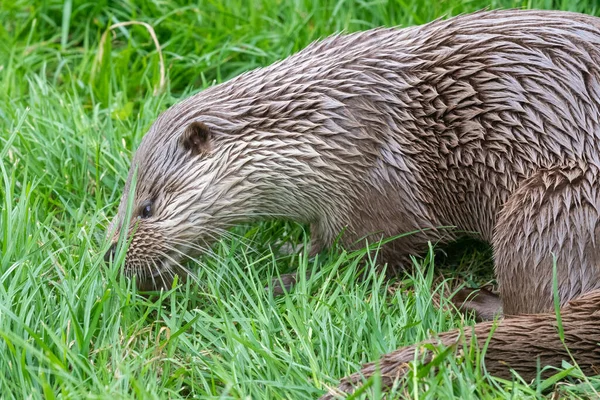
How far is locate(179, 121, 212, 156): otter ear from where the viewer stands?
317 centimetres

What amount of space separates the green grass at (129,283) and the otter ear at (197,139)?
1.11 feet

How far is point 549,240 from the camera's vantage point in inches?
113

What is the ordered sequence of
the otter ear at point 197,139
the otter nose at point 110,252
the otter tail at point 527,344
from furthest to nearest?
the otter ear at point 197,139
the otter nose at point 110,252
the otter tail at point 527,344

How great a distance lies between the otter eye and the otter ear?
0.74 ft

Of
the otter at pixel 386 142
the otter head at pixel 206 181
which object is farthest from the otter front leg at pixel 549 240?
the otter head at pixel 206 181

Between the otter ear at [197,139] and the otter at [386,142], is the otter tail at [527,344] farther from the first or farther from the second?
the otter ear at [197,139]

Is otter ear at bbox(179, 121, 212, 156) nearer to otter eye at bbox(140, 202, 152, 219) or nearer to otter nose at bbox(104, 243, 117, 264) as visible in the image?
otter eye at bbox(140, 202, 152, 219)

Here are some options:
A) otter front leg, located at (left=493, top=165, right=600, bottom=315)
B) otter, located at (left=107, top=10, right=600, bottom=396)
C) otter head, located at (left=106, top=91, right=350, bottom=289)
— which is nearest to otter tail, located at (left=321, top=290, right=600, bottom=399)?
otter front leg, located at (left=493, top=165, right=600, bottom=315)

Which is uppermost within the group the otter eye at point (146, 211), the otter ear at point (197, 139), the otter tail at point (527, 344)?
the otter ear at point (197, 139)

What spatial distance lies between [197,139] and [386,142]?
0.63m

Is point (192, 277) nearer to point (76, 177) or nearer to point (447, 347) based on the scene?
point (76, 177)

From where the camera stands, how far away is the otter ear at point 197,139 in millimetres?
3172

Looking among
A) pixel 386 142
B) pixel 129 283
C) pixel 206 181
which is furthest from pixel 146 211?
pixel 386 142

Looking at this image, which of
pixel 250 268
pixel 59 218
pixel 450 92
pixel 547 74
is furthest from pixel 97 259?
pixel 547 74
